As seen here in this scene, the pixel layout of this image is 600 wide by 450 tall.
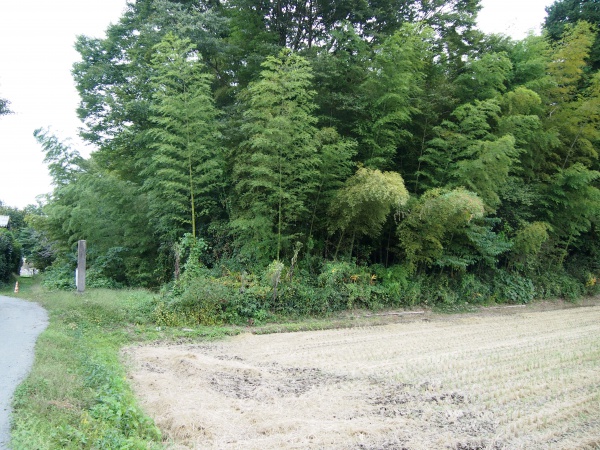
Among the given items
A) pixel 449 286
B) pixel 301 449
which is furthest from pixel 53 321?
pixel 449 286

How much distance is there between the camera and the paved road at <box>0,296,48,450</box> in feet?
11.4

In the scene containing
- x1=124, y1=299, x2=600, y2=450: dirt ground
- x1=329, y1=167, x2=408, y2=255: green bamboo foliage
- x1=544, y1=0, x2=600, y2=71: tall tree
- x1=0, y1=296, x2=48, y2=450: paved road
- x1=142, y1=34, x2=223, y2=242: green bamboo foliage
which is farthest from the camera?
x1=544, y1=0, x2=600, y2=71: tall tree

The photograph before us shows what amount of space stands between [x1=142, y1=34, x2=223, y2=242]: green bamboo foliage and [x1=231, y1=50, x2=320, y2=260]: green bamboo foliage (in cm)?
84

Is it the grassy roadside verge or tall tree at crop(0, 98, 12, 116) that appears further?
tall tree at crop(0, 98, 12, 116)

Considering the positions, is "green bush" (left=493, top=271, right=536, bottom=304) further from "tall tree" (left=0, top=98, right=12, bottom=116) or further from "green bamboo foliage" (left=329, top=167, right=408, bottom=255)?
"tall tree" (left=0, top=98, right=12, bottom=116)

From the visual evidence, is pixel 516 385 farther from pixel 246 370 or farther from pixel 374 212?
pixel 374 212

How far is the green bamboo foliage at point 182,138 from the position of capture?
32.7ft

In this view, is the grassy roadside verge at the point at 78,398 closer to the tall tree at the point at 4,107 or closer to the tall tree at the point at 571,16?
the tall tree at the point at 4,107

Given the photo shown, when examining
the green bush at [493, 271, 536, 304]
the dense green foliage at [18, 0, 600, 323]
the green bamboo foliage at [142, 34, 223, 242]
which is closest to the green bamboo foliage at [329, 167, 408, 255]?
the dense green foliage at [18, 0, 600, 323]

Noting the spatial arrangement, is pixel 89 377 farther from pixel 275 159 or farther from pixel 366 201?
pixel 366 201

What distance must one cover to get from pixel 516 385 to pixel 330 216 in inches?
239

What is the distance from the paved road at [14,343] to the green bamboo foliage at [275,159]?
425 cm

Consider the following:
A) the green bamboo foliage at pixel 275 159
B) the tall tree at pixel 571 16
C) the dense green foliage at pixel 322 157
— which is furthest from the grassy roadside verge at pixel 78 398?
the tall tree at pixel 571 16

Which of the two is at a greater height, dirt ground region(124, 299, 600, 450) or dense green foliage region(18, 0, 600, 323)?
dense green foliage region(18, 0, 600, 323)
